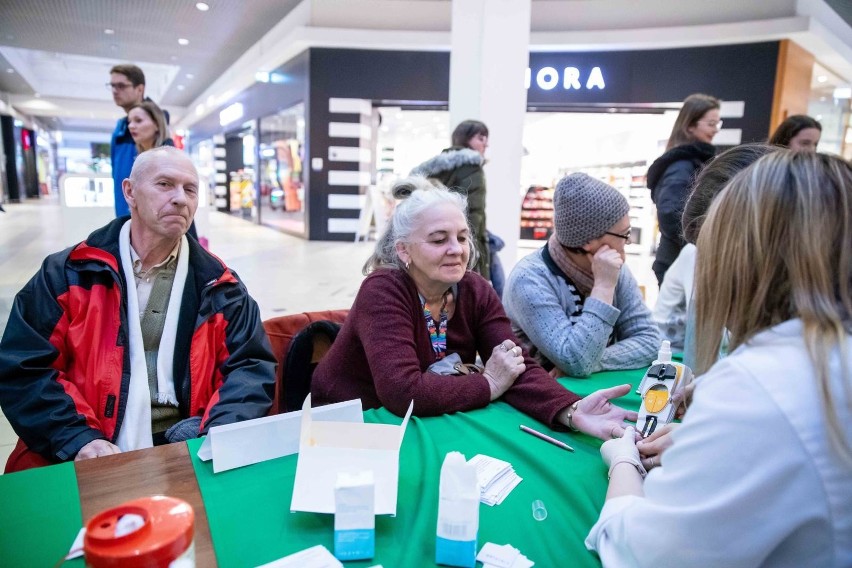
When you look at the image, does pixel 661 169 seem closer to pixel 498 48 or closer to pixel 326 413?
pixel 326 413

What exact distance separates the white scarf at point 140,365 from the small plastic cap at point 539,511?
3.60 ft

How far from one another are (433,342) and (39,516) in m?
1.01

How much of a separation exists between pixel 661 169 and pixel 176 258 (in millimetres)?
2387

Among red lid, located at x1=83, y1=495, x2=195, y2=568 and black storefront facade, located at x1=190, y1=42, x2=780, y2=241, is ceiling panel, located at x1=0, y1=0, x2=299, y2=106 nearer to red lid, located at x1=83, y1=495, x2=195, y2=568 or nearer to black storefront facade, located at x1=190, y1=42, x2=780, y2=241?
black storefront facade, located at x1=190, y1=42, x2=780, y2=241

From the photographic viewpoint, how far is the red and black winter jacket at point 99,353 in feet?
4.45

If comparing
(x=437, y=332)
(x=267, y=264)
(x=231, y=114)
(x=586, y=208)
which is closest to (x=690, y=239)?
Result: (x=586, y=208)

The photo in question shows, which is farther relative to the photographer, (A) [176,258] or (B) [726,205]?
(A) [176,258]

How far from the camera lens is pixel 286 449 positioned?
3.66 ft

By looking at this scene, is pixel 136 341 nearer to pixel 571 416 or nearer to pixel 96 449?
pixel 96 449

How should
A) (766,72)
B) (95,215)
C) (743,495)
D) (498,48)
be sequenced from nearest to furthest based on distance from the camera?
(743,495) < (95,215) < (498,48) < (766,72)

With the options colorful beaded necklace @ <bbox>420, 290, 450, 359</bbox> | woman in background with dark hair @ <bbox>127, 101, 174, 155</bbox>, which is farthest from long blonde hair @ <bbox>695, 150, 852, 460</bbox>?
woman in background with dark hair @ <bbox>127, 101, 174, 155</bbox>

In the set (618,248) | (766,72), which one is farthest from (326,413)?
(766,72)

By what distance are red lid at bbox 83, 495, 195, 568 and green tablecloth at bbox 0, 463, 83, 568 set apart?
0.27m

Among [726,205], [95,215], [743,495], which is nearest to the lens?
[743,495]
